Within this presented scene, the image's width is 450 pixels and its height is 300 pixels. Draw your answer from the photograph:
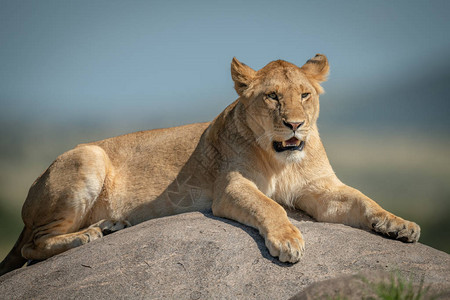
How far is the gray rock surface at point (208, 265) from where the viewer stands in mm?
4223

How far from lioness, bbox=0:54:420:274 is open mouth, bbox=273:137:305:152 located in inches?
0.5

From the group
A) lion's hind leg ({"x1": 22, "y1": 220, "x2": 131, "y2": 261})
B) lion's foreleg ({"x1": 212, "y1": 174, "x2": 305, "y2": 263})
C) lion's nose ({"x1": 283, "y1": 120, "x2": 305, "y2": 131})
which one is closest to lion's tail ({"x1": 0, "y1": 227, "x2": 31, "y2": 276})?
lion's hind leg ({"x1": 22, "y1": 220, "x2": 131, "y2": 261})

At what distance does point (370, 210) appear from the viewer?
17.3 feet

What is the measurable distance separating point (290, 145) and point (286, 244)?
1339 millimetres

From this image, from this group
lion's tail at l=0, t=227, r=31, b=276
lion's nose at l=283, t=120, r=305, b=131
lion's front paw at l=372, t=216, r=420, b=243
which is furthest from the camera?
lion's tail at l=0, t=227, r=31, b=276

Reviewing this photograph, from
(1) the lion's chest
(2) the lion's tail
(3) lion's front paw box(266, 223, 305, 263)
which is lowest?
(2) the lion's tail

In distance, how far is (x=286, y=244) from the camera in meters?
4.38

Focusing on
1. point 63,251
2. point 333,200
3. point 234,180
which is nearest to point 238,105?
point 234,180

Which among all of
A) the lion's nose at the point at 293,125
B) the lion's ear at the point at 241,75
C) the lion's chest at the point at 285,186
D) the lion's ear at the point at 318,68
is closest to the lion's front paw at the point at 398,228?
the lion's chest at the point at 285,186

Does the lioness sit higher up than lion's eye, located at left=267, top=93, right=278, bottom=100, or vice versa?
lion's eye, located at left=267, top=93, right=278, bottom=100

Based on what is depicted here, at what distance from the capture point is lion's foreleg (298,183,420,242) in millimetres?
5023

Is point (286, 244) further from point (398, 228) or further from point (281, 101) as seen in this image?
point (281, 101)

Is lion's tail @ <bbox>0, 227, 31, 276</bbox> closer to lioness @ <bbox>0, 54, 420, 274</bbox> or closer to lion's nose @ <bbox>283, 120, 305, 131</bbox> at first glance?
lioness @ <bbox>0, 54, 420, 274</bbox>

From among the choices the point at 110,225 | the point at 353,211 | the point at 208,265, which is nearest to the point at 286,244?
the point at 208,265
